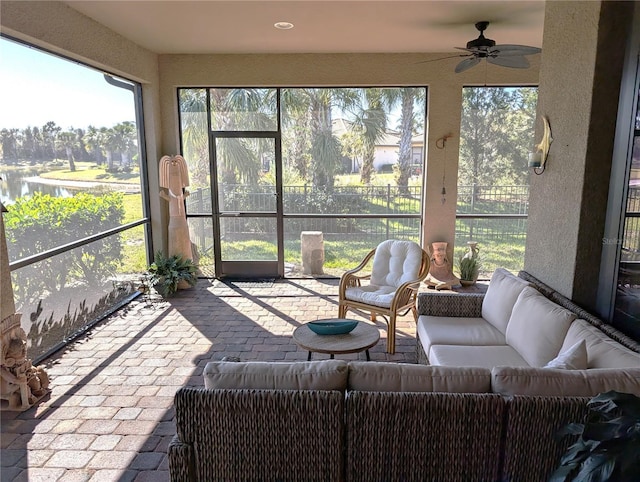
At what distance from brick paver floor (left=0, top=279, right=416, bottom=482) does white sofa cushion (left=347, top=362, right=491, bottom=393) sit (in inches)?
52.3

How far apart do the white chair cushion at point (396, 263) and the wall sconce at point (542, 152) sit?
4.34ft

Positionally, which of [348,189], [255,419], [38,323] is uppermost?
[348,189]

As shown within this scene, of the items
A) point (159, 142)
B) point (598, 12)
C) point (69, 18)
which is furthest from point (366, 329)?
point (159, 142)

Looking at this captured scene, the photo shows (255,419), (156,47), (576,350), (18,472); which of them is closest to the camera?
(255,419)

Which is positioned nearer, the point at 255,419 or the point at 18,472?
the point at 255,419

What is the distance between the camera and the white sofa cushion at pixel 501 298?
3.11 meters

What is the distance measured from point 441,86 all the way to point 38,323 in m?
5.36

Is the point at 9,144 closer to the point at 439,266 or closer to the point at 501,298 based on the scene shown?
the point at 501,298

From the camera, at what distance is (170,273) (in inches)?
218

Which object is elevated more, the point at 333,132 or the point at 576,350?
the point at 333,132

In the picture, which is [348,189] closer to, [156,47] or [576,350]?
[156,47]

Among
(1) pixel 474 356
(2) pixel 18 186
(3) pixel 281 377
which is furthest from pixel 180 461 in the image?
(2) pixel 18 186

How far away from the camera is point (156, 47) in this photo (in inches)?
213

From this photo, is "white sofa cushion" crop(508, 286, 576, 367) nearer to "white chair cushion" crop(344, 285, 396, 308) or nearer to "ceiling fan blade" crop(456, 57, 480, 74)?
"white chair cushion" crop(344, 285, 396, 308)
